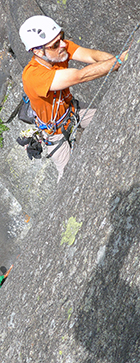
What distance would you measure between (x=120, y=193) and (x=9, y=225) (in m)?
4.95

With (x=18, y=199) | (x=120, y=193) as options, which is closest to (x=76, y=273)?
(x=120, y=193)

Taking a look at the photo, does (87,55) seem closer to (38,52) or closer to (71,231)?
(38,52)

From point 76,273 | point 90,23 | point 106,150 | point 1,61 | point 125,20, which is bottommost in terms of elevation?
point 76,273

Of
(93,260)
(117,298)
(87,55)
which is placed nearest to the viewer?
(117,298)

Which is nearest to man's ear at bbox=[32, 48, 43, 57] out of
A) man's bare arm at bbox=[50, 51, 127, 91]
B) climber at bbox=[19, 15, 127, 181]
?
climber at bbox=[19, 15, 127, 181]

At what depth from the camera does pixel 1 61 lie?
24.0 ft

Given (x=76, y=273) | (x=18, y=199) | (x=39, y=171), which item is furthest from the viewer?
(x=18, y=199)

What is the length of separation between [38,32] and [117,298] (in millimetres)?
2914

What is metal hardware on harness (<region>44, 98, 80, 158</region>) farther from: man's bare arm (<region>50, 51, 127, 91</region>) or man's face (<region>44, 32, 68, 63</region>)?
man's bare arm (<region>50, 51, 127, 91</region>)

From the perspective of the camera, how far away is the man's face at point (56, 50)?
11.5 ft

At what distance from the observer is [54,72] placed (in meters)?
3.20

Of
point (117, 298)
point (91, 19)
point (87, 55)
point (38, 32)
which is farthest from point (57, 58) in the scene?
point (117, 298)

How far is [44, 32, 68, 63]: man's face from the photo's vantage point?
349 cm

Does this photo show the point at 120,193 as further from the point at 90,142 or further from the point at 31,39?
the point at 31,39
